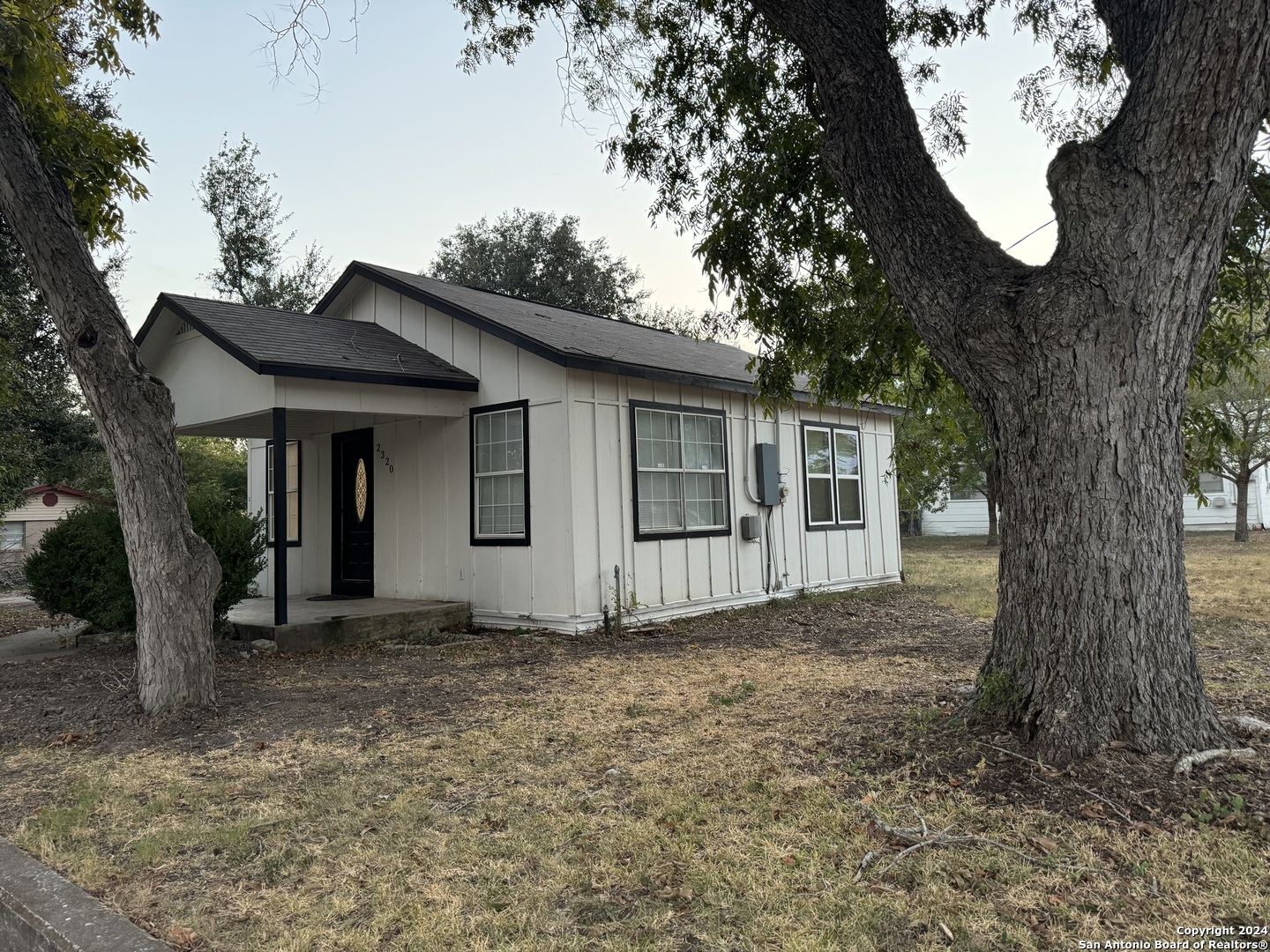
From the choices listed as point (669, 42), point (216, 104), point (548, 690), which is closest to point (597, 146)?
point (669, 42)

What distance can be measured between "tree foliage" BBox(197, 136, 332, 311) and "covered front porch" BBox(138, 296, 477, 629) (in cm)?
1554

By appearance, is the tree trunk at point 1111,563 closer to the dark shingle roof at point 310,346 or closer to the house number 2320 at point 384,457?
the dark shingle roof at point 310,346

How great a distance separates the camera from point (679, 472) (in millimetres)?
10141

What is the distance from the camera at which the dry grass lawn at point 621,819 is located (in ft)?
8.71

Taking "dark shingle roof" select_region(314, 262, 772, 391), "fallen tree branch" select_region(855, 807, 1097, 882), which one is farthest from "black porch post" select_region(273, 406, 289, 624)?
"fallen tree branch" select_region(855, 807, 1097, 882)

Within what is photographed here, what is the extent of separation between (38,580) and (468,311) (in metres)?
5.09

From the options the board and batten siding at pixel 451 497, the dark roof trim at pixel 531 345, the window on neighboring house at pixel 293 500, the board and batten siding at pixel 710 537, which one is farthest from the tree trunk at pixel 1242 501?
the window on neighboring house at pixel 293 500

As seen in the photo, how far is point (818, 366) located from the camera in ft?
24.0

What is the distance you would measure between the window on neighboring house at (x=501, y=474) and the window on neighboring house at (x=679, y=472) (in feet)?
4.14

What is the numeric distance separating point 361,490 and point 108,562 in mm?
3439

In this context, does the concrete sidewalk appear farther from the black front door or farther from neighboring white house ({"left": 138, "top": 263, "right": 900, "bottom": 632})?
the black front door

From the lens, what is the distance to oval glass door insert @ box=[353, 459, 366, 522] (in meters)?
10.9

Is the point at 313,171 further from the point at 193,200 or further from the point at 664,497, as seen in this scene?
the point at 193,200

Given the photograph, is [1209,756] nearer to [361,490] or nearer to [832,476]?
[832,476]
